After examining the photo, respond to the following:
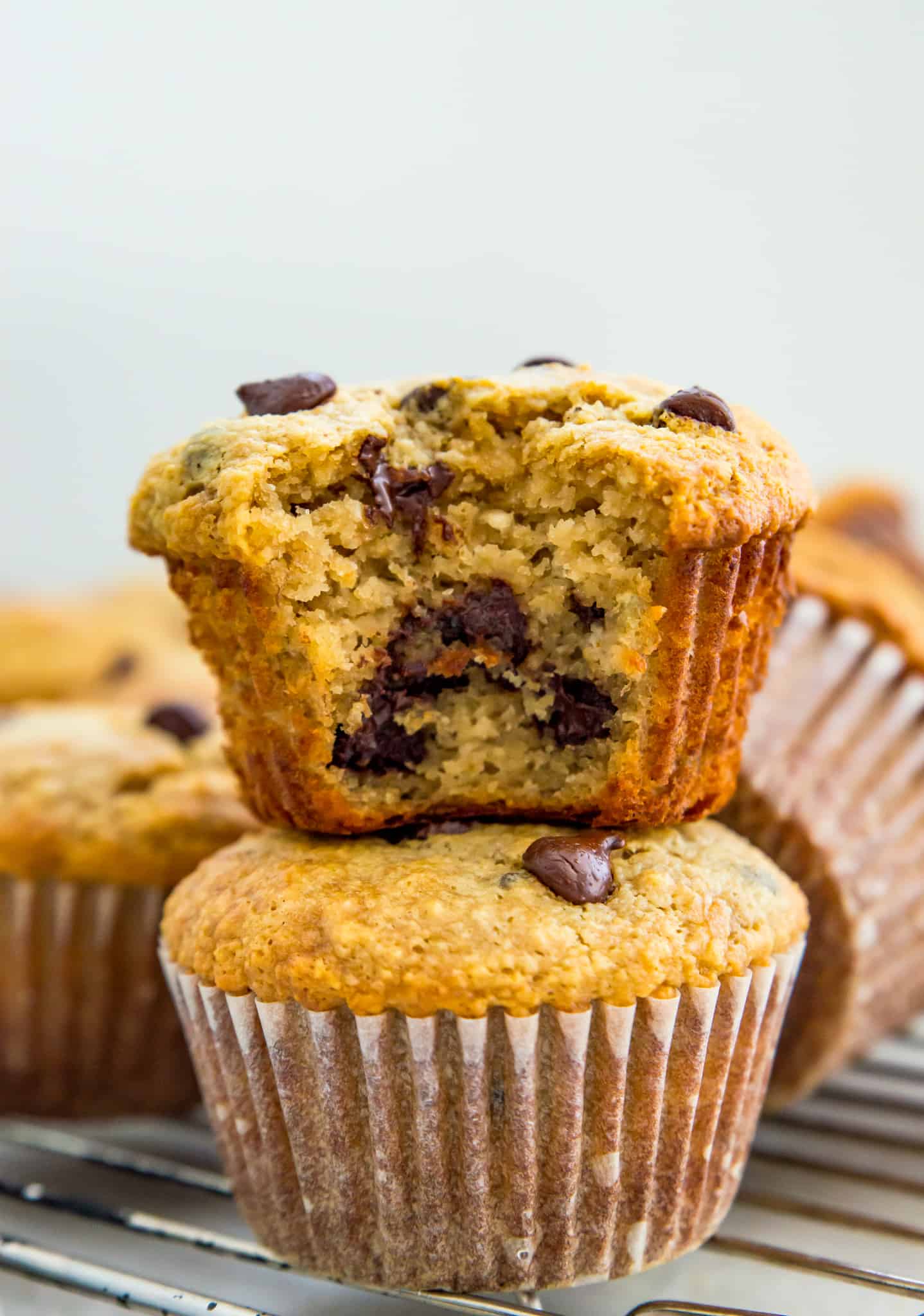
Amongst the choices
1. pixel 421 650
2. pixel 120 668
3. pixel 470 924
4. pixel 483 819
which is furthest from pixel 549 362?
pixel 120 668

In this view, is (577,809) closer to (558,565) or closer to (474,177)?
(558,565)

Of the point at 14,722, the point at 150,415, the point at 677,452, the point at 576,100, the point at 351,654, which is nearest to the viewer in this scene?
the point at 677,452

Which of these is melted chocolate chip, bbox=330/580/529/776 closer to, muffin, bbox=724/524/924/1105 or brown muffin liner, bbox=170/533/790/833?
brown muffin liner, bbox=170/533/790/833

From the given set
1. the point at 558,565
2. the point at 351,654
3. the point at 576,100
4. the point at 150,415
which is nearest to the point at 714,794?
the point at 558,565

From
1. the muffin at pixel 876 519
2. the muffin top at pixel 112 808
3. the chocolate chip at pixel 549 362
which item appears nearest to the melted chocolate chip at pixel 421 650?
the chocolate chip at pixel 549 362

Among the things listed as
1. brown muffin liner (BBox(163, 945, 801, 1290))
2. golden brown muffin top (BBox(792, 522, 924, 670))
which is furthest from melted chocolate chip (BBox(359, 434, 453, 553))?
golden brown muffin top (BBox(792, 522, 924, 670))

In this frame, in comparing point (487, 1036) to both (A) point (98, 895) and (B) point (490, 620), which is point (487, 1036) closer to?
(B) point (490, 620)

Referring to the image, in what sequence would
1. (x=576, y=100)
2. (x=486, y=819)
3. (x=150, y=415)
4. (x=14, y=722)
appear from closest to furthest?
1. (x=486, y=819)
2. (x=14, y=722)
3. (x=576, y=100)
4. (x=150, y=415)

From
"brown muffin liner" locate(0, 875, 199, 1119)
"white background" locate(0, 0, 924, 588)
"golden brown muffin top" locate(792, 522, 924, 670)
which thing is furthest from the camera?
"white background" locate(0, 0, 924, 588)
